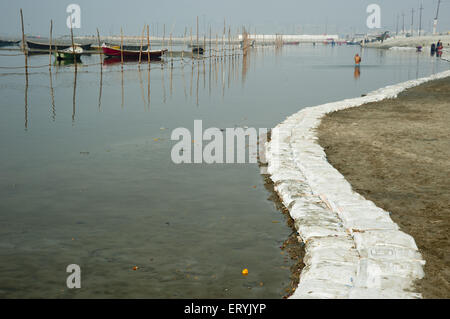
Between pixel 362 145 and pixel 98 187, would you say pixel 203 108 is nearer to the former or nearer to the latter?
pixel 362 145

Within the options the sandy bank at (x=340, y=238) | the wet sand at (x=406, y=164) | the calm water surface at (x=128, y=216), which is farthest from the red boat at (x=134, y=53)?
the sandy bank at (x=340, y=238)

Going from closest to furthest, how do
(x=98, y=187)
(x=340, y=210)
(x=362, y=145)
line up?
1. (x=340, y=210)
2. (x=98, y=187)
3. (x=362, y=145)

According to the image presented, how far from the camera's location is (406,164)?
787cm

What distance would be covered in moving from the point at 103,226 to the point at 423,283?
12.1 feet

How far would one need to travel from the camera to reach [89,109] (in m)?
15.6

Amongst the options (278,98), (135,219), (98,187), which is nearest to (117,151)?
(98,187)

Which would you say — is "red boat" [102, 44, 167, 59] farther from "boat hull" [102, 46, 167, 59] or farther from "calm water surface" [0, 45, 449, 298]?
"calm water surface" [0, 45, 449, 298]

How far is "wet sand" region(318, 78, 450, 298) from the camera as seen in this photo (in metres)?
Answer: 4.90
